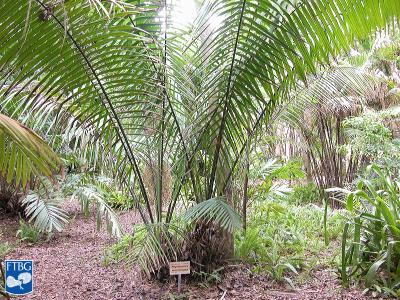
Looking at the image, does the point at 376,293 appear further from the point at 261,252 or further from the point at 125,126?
the point at 125,126

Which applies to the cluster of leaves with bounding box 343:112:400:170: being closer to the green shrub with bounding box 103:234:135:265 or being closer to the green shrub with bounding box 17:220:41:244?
the green shrub with bounding box 103:234:135:265

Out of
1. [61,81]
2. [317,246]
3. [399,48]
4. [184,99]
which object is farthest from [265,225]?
[399,48]

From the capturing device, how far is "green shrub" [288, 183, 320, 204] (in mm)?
6587

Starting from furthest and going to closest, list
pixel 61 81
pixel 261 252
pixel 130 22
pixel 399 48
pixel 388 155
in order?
pixel 399 48, pixel 388 155, pixel 261 252, pixel 130 22, pixel 61 81

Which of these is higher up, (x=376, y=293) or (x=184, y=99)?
(x=184, y=99)

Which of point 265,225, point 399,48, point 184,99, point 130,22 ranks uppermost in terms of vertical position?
point 399,48

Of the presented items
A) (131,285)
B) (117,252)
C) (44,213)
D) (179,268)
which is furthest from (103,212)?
(179,268)

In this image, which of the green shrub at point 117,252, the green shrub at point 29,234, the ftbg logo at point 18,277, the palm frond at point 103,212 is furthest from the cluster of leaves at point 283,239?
the green shrub at point 29,234

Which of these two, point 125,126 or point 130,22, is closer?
point 130,22

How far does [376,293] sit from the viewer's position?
8.50ft

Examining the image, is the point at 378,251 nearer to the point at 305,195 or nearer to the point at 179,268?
the point at 179,268

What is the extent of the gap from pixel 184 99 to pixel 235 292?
1.33 metres

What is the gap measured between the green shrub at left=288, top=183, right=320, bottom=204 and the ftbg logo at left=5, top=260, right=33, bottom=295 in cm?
Answer: 493

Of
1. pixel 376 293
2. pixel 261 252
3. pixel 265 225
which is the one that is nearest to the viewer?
pixel 376 293
